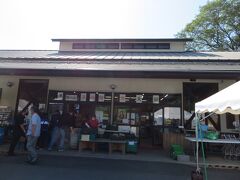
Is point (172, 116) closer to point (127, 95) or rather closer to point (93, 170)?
point (127, 95)

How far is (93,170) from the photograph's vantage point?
605cm

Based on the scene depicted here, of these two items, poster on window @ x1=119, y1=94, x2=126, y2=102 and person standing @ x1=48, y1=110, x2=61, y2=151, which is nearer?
person standing @ x1=48, y1=110, x2=61, y2=151

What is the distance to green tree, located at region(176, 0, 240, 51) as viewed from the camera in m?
24.5

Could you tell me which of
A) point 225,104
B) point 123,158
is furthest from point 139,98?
point 225,104

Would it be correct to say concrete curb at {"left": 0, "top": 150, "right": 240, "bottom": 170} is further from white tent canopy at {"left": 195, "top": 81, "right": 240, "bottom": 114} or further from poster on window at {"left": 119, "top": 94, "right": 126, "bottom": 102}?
poster on window at {"left": 119, "top": 94, "right": 126, "bottom": 102}

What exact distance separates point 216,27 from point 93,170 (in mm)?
25227

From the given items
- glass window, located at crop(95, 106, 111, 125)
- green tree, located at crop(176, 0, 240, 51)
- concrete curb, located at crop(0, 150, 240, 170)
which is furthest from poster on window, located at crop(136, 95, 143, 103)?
green tree, located at crop(176, 0, 240, 51)

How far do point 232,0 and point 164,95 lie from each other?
1961 cm

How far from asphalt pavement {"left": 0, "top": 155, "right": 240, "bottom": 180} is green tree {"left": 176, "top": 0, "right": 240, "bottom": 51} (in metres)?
22.6

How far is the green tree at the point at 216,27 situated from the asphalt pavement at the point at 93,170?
22570 millimetres

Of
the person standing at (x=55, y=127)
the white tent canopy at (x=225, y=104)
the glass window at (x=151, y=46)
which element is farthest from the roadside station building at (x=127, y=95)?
the white tent canopy at (x=225, y=104)

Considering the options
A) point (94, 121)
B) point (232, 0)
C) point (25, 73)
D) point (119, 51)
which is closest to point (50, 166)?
point (94, 121)

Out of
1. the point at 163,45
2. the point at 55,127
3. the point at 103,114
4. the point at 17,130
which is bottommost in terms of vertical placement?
the point at 17,130

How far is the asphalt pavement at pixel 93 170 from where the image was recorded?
5.52 metres
